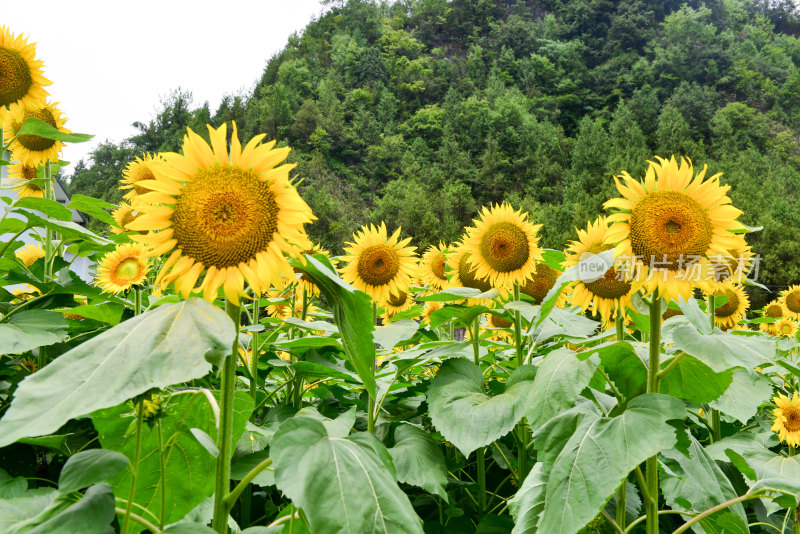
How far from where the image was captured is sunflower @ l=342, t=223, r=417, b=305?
2.43m

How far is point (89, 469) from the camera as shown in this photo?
805 mm

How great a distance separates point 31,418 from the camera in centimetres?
70

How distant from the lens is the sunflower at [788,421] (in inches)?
92.8

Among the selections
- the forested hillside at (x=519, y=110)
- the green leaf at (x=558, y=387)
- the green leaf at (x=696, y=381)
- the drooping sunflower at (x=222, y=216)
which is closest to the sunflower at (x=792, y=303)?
the green leaf at (x=696, y=381)

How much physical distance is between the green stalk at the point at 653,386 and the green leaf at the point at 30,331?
1393 mm

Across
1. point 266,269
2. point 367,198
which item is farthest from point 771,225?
point 266,269

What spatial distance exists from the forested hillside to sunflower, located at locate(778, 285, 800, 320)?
93.1 ft

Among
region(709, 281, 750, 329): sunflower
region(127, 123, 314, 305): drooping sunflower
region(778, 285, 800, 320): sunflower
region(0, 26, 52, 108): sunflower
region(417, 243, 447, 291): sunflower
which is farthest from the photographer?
region(778, 285, 800, 320): sunflower

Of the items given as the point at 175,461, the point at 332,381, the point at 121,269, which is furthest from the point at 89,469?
the point at 121,269

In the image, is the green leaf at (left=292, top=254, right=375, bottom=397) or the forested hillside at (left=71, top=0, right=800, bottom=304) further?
the forested hillside at (left=71, top=0, right=800, bottom=304)

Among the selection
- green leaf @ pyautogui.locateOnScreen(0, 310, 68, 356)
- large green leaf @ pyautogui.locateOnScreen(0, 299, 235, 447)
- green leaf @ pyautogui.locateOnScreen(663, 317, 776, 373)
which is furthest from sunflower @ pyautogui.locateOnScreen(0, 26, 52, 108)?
green leaf @ pyautogui.locateOnScreen(663, 317, 776, 373)

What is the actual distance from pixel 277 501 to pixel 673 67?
→ 215 ft

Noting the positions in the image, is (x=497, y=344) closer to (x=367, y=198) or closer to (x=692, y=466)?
(x=692, y=466)

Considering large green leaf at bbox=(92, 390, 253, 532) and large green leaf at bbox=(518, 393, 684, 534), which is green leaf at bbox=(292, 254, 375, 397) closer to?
large green leaf at bbox=(92, 390, 253, 532)
